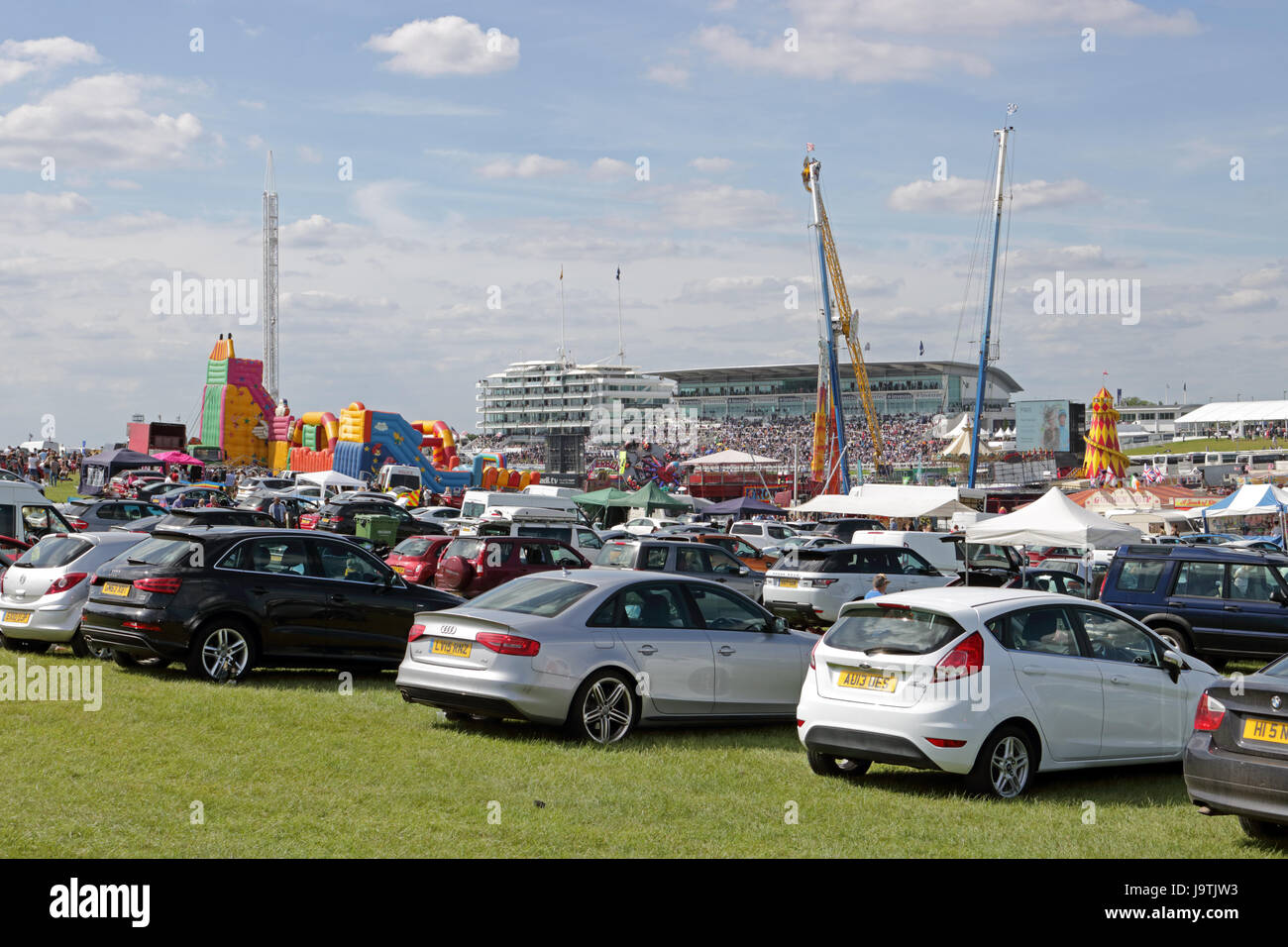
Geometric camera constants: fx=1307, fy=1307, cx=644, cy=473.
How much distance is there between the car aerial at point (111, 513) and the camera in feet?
95.8

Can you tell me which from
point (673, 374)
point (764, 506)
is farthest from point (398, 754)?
point (673, 374)

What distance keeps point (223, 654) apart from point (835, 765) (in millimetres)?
6360

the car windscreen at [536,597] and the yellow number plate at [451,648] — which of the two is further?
the car windscreen at [536,597]

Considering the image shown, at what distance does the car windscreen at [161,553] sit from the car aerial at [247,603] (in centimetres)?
1

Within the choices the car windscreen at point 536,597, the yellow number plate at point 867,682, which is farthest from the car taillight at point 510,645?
the yellow number plate at point 867,682

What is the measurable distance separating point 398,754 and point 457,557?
33.7ft

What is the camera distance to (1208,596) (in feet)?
54.6

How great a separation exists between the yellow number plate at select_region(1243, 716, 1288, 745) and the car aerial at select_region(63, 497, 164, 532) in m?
25.6

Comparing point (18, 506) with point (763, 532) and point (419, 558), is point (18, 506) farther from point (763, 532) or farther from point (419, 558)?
point (763, 532)

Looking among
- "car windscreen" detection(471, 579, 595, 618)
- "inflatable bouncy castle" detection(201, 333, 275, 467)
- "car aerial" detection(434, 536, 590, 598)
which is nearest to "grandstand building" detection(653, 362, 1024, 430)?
"inflatable bouncy castle" detection(201, 333, 275, 467)

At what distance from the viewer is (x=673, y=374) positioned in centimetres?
15500

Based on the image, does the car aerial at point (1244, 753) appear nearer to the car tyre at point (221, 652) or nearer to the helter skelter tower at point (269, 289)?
the car tyre at point (221, 652)

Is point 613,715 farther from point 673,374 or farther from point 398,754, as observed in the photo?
point 673,374

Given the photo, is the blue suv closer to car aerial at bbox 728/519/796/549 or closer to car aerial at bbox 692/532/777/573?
car aerial at bbox 692/532/777/573
